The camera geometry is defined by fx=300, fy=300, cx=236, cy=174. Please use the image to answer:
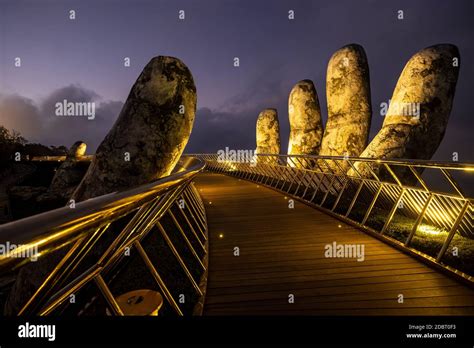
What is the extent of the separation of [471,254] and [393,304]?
2.70 metres

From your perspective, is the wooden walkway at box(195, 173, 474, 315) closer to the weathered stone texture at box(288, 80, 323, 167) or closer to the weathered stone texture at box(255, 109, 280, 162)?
the weathered stone texture at box(288, 80, 323, 167)

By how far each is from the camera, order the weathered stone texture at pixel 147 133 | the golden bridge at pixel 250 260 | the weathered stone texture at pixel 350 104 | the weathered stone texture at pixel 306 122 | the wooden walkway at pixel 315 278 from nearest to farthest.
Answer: the golden bridge at pixel 250 260 → the wooden walkway at pixel 315 278 → the weathered stone texture at pixel 147 133 → the weathered stone texture at pixel 350 104 → the weathered stone texture at pixel 306 122

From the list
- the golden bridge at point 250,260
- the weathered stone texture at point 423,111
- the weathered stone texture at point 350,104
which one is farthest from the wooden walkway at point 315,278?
the weathered stone texture at point 350,104

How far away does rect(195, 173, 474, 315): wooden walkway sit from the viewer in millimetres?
2754

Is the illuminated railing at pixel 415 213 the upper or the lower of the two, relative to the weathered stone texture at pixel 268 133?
lower

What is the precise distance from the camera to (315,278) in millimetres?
3396

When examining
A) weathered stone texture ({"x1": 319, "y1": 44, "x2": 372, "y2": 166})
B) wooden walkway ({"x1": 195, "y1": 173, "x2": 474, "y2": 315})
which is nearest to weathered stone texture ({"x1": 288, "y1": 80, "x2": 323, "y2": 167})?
weathered stone texture ({"x1": 319, "y1": 44, "x2": 372, "y2": 166})

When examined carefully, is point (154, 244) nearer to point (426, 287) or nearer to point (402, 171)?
point (426, 287)

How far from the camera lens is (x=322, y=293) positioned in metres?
3.04

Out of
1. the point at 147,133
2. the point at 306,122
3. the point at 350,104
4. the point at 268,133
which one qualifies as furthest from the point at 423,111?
the point at 268,133

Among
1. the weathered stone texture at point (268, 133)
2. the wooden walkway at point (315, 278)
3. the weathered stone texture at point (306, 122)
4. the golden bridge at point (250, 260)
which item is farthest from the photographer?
the weathered stone texture at point (268, 133)

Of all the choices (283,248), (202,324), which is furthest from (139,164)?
(202,324)

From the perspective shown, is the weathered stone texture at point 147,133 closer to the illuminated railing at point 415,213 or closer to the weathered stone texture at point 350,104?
the illuminated railing at point 415,213

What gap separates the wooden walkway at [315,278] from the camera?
275 cm
